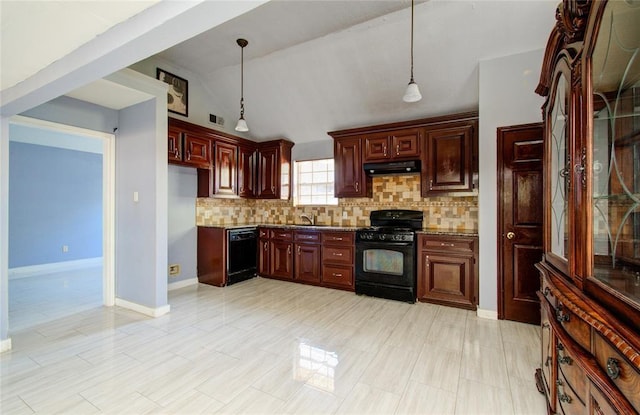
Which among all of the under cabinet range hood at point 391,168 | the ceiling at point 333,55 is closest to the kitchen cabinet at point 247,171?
the ceiling at point 333,55

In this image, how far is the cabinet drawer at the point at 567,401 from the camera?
1118mm

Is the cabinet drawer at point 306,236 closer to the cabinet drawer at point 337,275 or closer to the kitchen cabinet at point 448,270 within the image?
the cabinet drawer at point 337,275

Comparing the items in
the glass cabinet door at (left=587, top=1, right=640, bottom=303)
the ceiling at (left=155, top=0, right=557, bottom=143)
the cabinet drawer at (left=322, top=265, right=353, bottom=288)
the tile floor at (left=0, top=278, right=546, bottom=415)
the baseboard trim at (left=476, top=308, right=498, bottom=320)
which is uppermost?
the ceiling at (left=155, top=0, right=557, bottom=143)

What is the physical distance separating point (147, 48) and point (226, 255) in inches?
132

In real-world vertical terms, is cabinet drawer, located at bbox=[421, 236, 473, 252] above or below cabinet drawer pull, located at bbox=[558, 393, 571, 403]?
above

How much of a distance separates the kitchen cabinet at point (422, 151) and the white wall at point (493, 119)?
0.37 metres

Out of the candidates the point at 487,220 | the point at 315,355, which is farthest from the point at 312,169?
the point at 315,355

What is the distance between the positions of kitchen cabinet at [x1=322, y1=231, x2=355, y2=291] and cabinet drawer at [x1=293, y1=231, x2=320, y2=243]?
12 centimetres

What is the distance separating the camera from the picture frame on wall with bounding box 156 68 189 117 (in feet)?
13.8

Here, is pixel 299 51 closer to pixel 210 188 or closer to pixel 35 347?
pixel 210 188

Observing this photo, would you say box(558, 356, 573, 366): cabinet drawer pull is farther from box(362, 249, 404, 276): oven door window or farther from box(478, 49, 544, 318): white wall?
box(362, 249, 404, 276): oven door window

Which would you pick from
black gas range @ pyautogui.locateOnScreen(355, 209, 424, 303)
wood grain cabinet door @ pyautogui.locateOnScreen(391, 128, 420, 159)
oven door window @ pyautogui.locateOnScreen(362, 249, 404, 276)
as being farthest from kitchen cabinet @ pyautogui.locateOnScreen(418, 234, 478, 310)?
wood grain cabinet door @ pyautogui.locateOnScreen(391, 128, 420, 159)

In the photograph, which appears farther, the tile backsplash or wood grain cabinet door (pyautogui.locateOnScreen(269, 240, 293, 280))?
wood grain cabinet door (pyautogui.locateOnScreen(269, 240, 293, 280))

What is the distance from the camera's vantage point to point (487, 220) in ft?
10.4
